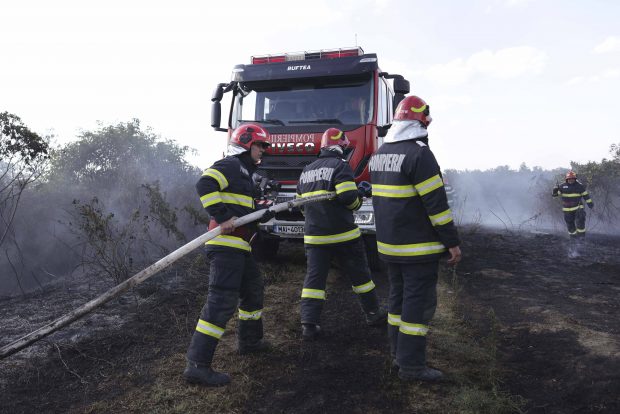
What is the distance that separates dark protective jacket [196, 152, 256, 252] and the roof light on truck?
359 cm

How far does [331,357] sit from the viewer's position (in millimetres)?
3648

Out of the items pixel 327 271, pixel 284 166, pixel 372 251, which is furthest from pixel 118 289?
pixel 372 251

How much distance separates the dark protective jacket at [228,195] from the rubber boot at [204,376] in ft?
2.89

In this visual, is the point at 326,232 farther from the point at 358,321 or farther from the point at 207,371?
the point at 207,371

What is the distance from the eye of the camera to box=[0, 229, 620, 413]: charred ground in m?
2.87

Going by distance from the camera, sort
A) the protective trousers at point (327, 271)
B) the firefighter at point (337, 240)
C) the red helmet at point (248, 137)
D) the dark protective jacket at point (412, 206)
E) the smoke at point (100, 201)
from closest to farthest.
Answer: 1. the dark protective jacket at point (412, 206)
2. the red helmet at point (248, 137)
3. the protective trousers at point (327, 271)
4. the firefighter at point (337, 240)
5. the smoke at point (100, 201)

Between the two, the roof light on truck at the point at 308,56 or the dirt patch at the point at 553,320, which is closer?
the dirt patch at the point at 553,320

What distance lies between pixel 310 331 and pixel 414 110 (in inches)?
87.4

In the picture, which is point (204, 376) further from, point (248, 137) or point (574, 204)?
point (574, 204)

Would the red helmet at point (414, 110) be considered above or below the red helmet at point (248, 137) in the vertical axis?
above

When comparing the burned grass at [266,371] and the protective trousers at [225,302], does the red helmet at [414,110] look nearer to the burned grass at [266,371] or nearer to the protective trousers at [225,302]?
the protective trousers at [225,302]

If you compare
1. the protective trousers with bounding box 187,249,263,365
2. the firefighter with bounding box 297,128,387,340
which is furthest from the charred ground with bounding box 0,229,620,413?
the firefighter with bounding box 297,128,387,340

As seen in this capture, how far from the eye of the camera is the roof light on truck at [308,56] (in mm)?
6566

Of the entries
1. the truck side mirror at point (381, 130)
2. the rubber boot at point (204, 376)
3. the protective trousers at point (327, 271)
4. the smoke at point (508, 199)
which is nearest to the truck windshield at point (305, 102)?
the truck side mirror at point (381, 130)
